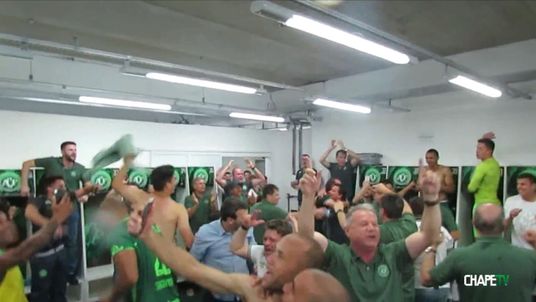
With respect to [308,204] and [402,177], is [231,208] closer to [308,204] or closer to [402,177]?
[308,204]

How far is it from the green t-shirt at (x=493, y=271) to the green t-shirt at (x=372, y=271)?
0.51 metres

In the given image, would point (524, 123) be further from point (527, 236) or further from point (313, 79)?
point (527, 236)

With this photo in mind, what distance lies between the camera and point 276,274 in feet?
5.81

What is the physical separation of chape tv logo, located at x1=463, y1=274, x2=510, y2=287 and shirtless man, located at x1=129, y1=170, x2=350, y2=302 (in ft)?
4.72

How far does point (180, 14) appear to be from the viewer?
209 inches

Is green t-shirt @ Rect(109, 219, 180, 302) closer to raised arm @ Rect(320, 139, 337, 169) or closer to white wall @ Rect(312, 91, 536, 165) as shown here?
raised arm @ Rect(320, 139, 337, 169)

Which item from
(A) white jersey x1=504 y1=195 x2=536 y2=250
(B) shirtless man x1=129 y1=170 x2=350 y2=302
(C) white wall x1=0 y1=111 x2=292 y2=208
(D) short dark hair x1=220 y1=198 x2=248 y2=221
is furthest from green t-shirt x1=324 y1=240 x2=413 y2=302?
(C) white wall x1=0 y1=111 x2=292 y2=208

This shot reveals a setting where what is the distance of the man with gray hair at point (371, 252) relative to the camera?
2.39m

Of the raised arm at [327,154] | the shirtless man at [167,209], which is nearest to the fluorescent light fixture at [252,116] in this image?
the raised arm at [327,154]

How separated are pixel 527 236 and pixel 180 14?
14.1 ft

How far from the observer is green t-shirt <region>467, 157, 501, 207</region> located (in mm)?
6469

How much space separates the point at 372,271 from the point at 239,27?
4194mm

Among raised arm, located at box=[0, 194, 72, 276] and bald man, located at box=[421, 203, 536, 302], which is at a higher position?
raised arm, located at box=[0, 194, 72, 276]

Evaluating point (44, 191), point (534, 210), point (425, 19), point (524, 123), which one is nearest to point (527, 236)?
point (534, 210)
